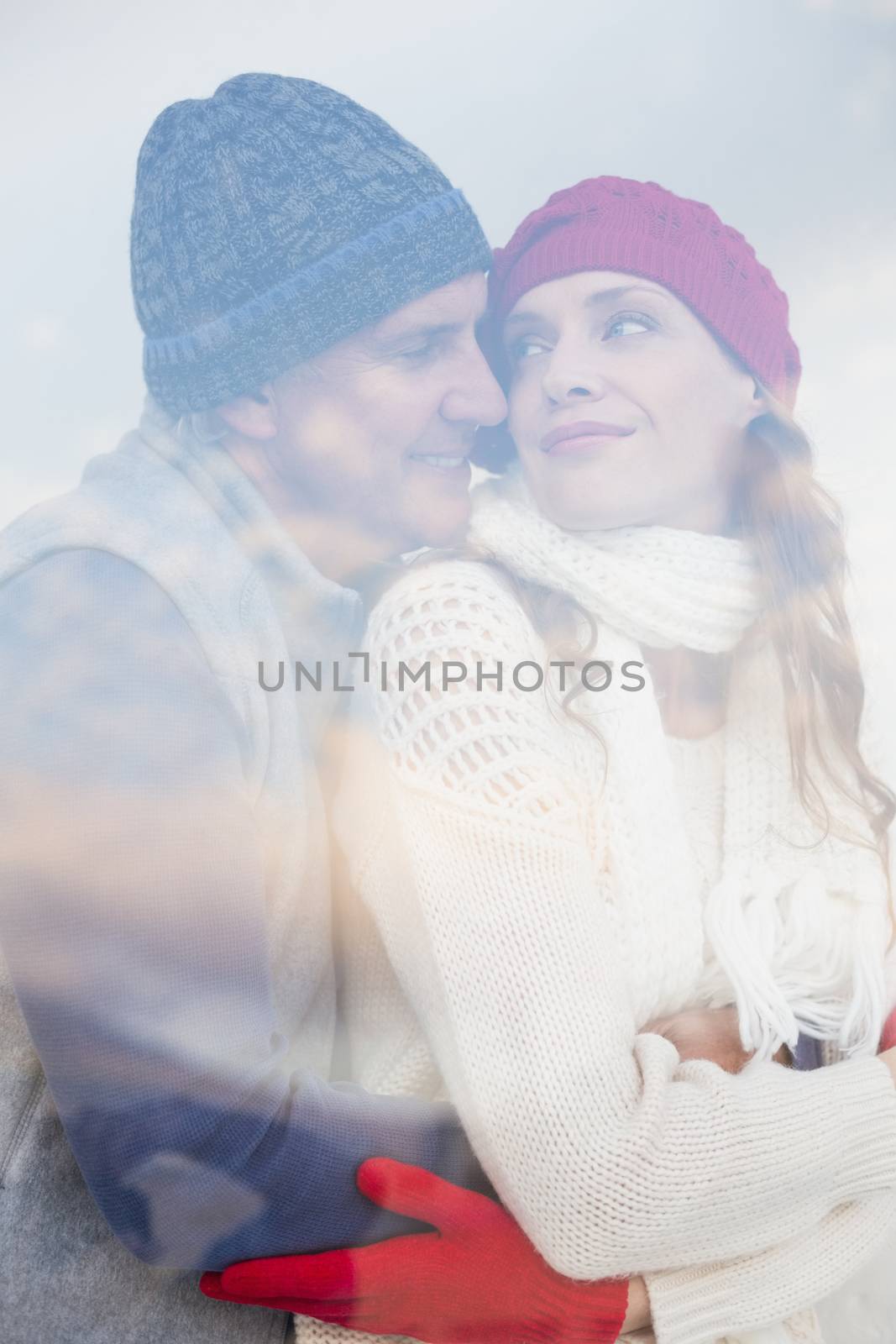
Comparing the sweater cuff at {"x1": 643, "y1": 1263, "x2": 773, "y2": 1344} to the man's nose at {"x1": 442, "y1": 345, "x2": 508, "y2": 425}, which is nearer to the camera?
the sweater cuff at {"x1": 643, "y1": 1263, "x2": 773, "y2": 1344}

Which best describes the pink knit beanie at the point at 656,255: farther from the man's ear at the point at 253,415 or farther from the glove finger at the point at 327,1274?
the glove finger at the point at 327,1274

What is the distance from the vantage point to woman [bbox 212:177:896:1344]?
0.66 metres

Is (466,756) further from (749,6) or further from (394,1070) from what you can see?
(749,6)

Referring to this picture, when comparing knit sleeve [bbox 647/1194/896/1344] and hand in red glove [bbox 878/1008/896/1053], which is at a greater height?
hand in red glove [bbox 878/1008/896/1053]

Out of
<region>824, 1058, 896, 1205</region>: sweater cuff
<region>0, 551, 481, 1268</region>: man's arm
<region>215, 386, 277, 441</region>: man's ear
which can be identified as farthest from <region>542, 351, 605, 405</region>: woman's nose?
<region>824, 1058, 896, 1205</region>: sweater cuff

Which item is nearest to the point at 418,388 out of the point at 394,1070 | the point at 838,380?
the point at 838,380

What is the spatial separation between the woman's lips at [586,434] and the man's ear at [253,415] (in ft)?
0.81

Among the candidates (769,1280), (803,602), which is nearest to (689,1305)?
(769,1280)

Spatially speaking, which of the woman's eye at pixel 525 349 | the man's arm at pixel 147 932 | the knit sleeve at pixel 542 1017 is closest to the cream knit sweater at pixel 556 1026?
the knit sleeve at pixel 542 1017

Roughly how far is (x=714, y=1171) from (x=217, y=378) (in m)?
0.66

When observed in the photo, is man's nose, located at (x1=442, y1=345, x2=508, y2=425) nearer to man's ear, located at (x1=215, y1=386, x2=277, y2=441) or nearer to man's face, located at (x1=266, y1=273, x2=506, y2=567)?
man's face, located at (x1=266, y1=273, x2=506, y2=567)

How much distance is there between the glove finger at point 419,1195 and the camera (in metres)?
0.65

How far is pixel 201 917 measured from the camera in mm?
602

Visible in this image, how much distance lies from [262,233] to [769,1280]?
2.82 feet
